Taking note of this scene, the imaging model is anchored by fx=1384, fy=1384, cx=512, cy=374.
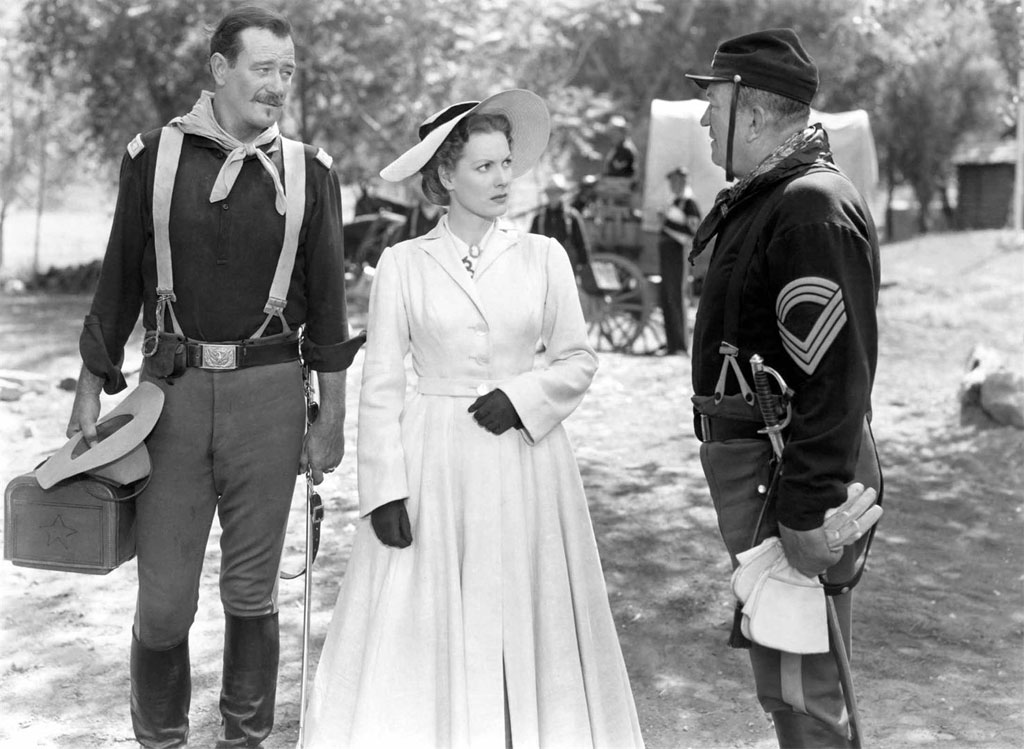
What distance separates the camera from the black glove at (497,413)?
344 cm

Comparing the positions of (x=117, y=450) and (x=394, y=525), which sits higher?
(x=117, y=450)

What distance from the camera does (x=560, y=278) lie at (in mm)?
3627

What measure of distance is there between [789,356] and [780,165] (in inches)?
16.9

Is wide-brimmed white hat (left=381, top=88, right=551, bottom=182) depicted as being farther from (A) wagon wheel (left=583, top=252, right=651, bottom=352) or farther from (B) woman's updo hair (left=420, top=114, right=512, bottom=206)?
(A) wagon wheel (left=583, top=252, right=651, bottom=352)

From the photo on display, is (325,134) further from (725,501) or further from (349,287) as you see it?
(725,501)

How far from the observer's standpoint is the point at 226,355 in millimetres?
3627

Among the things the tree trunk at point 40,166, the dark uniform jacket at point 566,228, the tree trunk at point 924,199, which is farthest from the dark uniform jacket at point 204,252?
the tree trunk at point 924,199

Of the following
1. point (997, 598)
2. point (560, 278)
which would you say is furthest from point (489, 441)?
point (997, 598)

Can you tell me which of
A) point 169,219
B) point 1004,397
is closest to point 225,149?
point 169,219

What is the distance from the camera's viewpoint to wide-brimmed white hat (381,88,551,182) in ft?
11.5

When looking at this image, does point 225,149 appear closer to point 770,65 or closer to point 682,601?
point 770,65

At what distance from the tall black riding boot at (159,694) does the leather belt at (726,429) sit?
1509 mm

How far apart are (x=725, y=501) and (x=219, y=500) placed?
136 cm

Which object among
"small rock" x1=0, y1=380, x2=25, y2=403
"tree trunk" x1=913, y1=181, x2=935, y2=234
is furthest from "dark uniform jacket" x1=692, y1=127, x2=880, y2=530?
"tree trunk" x1=913, y1=181, x2=935, y2=234
